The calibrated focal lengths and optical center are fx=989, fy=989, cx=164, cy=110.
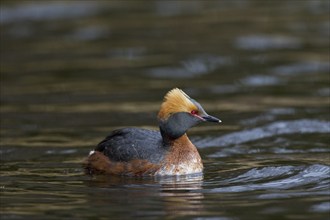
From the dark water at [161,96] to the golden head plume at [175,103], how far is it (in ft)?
2.88

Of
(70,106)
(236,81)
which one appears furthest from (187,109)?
(236,81)

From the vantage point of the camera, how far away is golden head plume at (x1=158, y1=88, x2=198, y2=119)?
12.9 metres

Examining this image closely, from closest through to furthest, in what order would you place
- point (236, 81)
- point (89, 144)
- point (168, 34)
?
point (89, 144), point (236, 81), point (168, 34)

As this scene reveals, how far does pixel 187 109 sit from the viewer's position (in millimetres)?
12906

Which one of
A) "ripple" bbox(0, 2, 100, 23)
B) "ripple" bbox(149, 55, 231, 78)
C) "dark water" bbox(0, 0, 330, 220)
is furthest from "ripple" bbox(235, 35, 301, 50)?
"ripple" bbox(0, 2, 100, 23)

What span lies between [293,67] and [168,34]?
4867mm

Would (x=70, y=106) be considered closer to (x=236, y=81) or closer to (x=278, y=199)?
(x=236, y=81)

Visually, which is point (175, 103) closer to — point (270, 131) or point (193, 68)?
point (270, 131)

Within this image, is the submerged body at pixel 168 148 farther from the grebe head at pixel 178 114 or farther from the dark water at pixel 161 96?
the dark water at pixel 161 96

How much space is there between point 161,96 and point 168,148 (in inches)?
207

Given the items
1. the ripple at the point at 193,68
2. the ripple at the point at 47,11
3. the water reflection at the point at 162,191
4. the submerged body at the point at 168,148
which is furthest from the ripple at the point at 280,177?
the ripple at the point at 47,11

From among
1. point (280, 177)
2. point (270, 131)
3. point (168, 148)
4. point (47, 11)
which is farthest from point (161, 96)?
point (47, 11)

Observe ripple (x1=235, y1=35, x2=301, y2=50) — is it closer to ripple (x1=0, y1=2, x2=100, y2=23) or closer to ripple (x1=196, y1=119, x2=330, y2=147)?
ripple (x1=0, y1=2, x2=100, y2=23)

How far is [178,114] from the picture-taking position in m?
12.9
